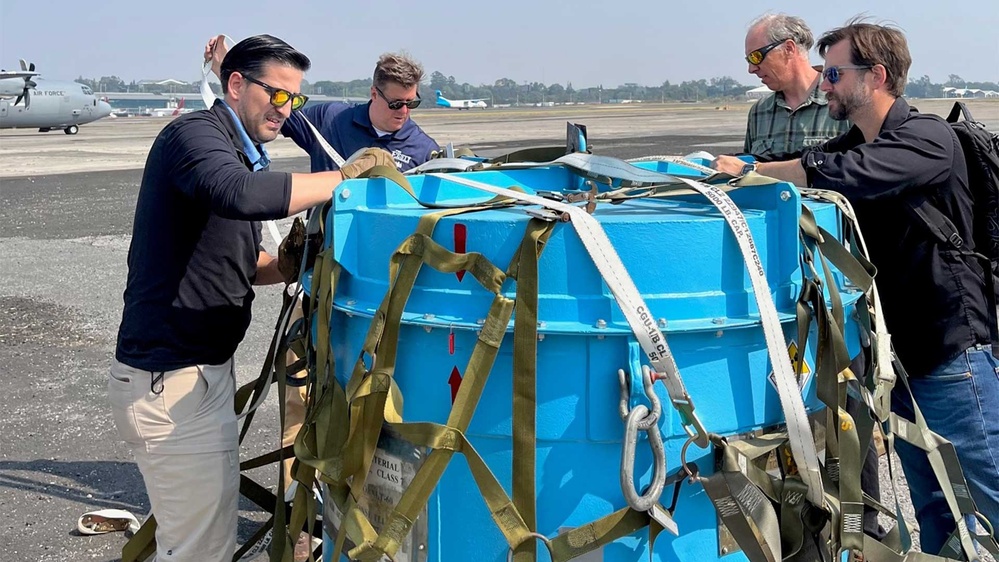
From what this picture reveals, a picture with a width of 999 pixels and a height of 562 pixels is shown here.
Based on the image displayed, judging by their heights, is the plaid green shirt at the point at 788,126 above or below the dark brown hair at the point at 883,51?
below

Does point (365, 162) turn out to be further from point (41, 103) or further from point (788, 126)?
point (41, 103)

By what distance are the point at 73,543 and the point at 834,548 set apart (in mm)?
3514

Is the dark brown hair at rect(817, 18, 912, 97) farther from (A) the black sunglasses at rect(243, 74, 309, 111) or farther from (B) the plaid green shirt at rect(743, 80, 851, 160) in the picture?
(A) the black sunglasses at rect(243, 74, 309, 111)

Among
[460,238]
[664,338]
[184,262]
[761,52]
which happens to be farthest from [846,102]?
[184,262]

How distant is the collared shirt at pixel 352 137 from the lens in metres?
5.15

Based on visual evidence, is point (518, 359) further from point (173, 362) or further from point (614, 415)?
point (173, 362)

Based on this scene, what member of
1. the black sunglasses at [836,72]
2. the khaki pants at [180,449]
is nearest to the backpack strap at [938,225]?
the black sunglasses at [836,72]

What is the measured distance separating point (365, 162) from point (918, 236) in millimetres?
1841

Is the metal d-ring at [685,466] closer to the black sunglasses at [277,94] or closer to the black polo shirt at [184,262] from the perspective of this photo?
the black polo shirt at [184,262]

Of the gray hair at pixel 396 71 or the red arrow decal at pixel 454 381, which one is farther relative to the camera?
the gray hair at pixel 396 71

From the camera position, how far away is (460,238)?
2229 millimetres

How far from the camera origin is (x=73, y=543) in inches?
170

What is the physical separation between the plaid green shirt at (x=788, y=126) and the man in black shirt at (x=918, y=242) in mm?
1473

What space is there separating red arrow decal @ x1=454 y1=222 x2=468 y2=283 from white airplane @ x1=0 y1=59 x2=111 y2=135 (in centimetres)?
4961
